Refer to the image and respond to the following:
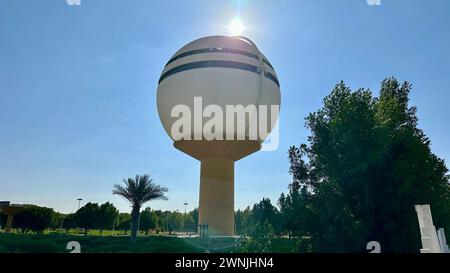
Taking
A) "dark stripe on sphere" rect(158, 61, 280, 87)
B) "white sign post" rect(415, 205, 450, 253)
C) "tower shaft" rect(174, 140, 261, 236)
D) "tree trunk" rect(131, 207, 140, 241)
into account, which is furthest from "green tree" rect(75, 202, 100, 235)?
"white sign post" rect(415, 205, 450, 253)

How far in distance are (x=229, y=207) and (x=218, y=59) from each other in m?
12.5

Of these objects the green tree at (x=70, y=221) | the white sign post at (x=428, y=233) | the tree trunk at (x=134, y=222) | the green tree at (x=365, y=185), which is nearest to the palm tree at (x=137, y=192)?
the tree trunk at (x=134, y=222)

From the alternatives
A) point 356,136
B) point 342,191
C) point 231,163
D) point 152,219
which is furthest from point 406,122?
point 152,219

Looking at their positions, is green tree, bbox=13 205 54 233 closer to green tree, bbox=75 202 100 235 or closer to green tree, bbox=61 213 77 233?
green tree, bbox=61 213 77 233

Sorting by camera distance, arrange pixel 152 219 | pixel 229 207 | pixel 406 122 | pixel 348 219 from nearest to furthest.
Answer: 1. pixel 348 219
2. pixel 406 122
3. pixel 229 207
4. pixel 152 219

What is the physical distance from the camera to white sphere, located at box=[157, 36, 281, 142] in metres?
25.7

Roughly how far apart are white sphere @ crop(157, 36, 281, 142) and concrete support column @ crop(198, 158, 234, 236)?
360cm

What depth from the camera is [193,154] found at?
2911 centimetres

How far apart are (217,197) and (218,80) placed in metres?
9.83

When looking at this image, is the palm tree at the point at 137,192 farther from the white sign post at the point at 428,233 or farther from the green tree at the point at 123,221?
the green tree at the point at 123,221

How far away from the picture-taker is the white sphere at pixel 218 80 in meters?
25.7

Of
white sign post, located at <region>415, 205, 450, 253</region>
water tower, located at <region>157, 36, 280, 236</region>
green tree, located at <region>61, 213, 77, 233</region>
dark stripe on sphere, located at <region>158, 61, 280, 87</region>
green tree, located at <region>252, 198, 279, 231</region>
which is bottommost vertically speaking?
white sign post, located at <region>415, 205, 450, 253</region>

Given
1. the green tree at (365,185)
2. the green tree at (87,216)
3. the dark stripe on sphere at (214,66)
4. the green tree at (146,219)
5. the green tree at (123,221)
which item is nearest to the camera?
the green tree at (365,185)
